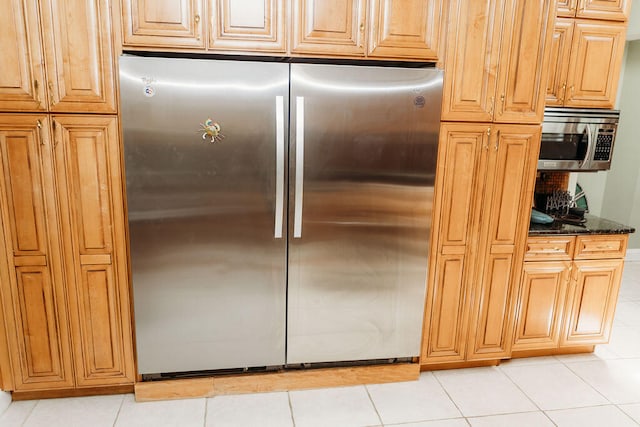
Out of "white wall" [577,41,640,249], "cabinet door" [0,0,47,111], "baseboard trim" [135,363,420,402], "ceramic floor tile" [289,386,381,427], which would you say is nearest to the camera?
"cabinet door" [0,0,47,111]

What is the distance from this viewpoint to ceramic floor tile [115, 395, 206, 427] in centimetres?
202

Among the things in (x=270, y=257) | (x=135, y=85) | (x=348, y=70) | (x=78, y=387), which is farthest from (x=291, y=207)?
(x=78, y=387)

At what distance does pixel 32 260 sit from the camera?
1951mm

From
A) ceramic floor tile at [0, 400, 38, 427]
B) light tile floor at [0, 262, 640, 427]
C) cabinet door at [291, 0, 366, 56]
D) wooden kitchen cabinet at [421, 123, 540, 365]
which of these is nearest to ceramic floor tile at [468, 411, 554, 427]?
light tile floor at [0, 262, 640, 427]

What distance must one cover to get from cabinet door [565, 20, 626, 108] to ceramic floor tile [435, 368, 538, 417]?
1.68m

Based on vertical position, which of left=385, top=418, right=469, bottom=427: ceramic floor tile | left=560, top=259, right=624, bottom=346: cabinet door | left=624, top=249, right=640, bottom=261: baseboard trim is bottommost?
left=624, top=249, right=640, bottom=261: baseboard trim

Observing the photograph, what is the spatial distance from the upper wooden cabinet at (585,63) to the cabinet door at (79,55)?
236 centimetres

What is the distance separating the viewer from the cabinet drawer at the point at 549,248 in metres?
2.44

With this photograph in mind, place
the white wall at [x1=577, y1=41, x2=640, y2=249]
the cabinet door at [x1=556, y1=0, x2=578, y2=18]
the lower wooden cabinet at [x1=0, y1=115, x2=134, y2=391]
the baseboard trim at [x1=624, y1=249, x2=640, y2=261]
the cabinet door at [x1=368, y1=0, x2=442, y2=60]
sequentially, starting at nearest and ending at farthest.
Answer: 1. the lower wooden cabinet at [x1=0, y1=115, x2=134, y2=391]
2. the cabinet door at [x1=368, y1=0, x2=442, y2=60]
3. the cabinet door at [x1=556, y1=0, x2=578, y2=18]
4. the white wall at [x1=577, y1=41, x2=640, y2=249]
5. the baseboard trim at [x1=624, y1=249, x2=640, y2=261]

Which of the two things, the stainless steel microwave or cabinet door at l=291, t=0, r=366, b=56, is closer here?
cabinet door at l=291, t=0, r=366, b=56

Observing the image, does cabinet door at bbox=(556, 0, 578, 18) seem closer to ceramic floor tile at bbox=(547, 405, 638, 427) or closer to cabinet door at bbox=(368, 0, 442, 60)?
cabinet door at bbox=(368, 0, 442, 60)

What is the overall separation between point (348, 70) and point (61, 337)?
186cm

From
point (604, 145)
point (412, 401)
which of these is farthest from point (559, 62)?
point (412, 401)

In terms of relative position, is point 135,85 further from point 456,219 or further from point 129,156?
point 456,219
